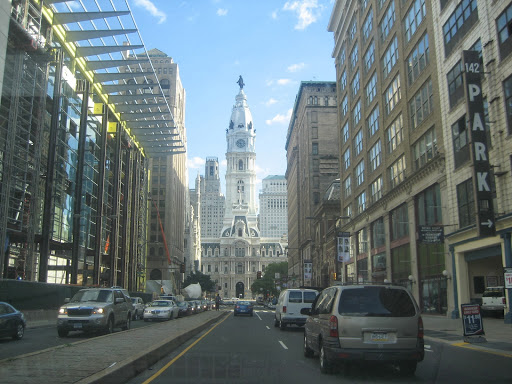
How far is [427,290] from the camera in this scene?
33.4 metres

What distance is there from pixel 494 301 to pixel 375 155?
2038 cm

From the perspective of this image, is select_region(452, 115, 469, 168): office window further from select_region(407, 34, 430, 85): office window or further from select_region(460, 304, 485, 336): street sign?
select_region(460, 304, 485, 336): street sign

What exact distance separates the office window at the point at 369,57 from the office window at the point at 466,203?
2092 centimetres

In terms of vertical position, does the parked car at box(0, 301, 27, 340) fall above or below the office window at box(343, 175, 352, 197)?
below

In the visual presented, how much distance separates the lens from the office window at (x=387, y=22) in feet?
130

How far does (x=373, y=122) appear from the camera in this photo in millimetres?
45562

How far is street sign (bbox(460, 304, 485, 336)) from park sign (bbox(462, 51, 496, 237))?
292 inches

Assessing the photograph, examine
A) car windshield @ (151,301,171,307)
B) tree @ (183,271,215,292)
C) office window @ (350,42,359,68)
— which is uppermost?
office window @ (350,42,359,68)

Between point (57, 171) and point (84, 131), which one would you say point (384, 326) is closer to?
point (57, 171)

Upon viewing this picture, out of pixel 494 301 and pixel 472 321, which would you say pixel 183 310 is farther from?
pixel 472 321

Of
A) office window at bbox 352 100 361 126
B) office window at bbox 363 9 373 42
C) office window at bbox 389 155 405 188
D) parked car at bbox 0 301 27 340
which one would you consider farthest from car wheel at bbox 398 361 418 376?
office window at bbox 352 100 361 126

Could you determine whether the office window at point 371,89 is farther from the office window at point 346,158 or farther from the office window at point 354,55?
the office window at point 346,158

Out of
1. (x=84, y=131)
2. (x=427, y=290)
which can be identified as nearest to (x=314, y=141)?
(x=84, y=131)

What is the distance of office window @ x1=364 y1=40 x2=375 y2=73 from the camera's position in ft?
149
